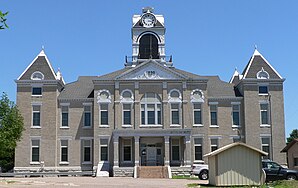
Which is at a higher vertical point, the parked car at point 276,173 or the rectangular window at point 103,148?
the rectangular window at point 103,148

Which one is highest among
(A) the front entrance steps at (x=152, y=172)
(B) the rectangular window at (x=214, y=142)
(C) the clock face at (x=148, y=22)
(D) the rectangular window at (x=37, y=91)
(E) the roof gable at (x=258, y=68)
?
(C) the clock face at (x=148, y=22)

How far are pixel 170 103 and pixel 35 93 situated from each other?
14.4 meters

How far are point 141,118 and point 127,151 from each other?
371cm

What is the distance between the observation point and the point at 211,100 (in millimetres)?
51281

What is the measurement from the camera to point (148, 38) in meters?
56.4

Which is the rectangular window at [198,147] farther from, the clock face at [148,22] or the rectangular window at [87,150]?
the clock face at [148,22]

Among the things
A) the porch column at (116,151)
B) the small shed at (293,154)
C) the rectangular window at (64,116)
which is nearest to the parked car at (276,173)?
the small shed at (293,154)

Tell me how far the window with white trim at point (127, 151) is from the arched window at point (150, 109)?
2.62 metres

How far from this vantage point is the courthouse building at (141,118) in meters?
48.7

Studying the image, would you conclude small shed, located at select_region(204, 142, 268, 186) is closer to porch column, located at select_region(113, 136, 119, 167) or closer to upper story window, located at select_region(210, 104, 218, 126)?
porch column, located at select_region(113, 136, 119, 167)

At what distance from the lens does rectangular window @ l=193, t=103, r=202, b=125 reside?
49638 millimetres

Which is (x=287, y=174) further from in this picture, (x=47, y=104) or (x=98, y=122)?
(x=47, y=104)

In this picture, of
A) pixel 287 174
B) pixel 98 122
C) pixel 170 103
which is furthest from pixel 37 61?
pixel 287 174

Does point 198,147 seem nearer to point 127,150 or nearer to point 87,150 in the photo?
point 127,150
